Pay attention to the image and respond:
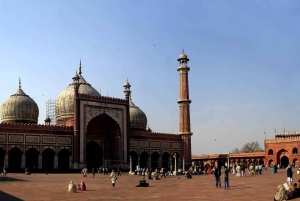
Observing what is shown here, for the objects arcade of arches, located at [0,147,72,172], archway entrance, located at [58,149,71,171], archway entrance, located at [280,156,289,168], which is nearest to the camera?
arcade of arches, located at [0,147,72,172]

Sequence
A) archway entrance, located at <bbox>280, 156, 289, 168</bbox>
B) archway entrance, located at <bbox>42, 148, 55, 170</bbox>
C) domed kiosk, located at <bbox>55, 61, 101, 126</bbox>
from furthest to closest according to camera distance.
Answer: archway entrance, located at <bbox>280, 156, 289, 168</bbox>, domed kiosk, located at <bbox>55, 61, 101, 126</bbox>, archway entrance, located at <bbox>42, 148, 55, 170</bbox>

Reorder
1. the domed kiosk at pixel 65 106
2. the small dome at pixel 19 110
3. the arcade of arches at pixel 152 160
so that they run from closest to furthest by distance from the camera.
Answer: the small dome at pixel 19 110, the domed kiosk at pixel 65 106, the arcade of arches at pixel 152 160

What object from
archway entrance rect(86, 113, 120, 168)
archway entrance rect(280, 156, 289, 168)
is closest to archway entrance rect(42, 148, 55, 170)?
archway entrance rect(86, 113, 120, 168)

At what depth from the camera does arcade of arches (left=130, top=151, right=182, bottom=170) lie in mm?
39547

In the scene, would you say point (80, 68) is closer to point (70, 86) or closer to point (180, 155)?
point (70, 86)

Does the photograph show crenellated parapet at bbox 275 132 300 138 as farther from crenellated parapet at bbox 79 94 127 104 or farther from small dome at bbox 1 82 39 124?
small dome at bbox 1 82 39 124

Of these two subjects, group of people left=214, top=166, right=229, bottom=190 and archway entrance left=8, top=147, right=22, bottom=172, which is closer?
group of people left=214, top=166, right=229, bottom=190

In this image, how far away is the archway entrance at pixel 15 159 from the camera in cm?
3127

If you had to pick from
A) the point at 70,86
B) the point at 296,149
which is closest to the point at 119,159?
the point at 70,86

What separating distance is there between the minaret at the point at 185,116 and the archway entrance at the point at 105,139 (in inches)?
327

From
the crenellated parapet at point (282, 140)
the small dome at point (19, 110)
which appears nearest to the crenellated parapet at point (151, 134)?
the small dome at point (19, 110)

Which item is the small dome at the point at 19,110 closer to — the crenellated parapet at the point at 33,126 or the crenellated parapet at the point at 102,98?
the crenellated parapet at the point at 33,126

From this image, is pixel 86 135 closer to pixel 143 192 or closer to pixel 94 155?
pixel 94 155

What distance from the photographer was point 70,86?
41.8 meters
